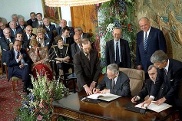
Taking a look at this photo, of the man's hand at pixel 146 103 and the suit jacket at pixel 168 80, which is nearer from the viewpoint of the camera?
the man's hand at pixel 146 103

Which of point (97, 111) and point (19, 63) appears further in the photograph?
point (19, 63)

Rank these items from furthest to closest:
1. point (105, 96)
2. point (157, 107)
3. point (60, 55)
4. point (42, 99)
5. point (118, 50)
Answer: point (60, 55) < point (118, 50) < point (42, 99) < point (105, 96) < point (157, 107)

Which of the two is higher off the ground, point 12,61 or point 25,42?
point 25,42

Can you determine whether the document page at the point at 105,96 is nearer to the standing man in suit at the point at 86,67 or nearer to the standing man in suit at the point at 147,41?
the standing man in suit at the point at 86,67

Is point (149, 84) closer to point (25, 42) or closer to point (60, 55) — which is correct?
point (60, 55)

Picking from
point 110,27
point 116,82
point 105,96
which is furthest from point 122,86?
point 110,27

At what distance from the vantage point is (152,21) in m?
6.69

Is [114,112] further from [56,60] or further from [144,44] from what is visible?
[56,60]

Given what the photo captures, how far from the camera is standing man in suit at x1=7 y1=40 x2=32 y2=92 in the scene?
7340 mm

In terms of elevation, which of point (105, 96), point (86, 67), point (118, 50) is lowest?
point (105, 96)

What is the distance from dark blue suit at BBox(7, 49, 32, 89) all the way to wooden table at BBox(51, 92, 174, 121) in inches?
112

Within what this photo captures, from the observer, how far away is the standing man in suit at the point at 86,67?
523 cm

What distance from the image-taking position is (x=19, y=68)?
24.3 ft

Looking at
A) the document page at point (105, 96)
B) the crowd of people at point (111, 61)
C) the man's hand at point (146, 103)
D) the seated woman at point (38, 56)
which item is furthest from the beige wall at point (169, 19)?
the seated woman at point (38, 56)
